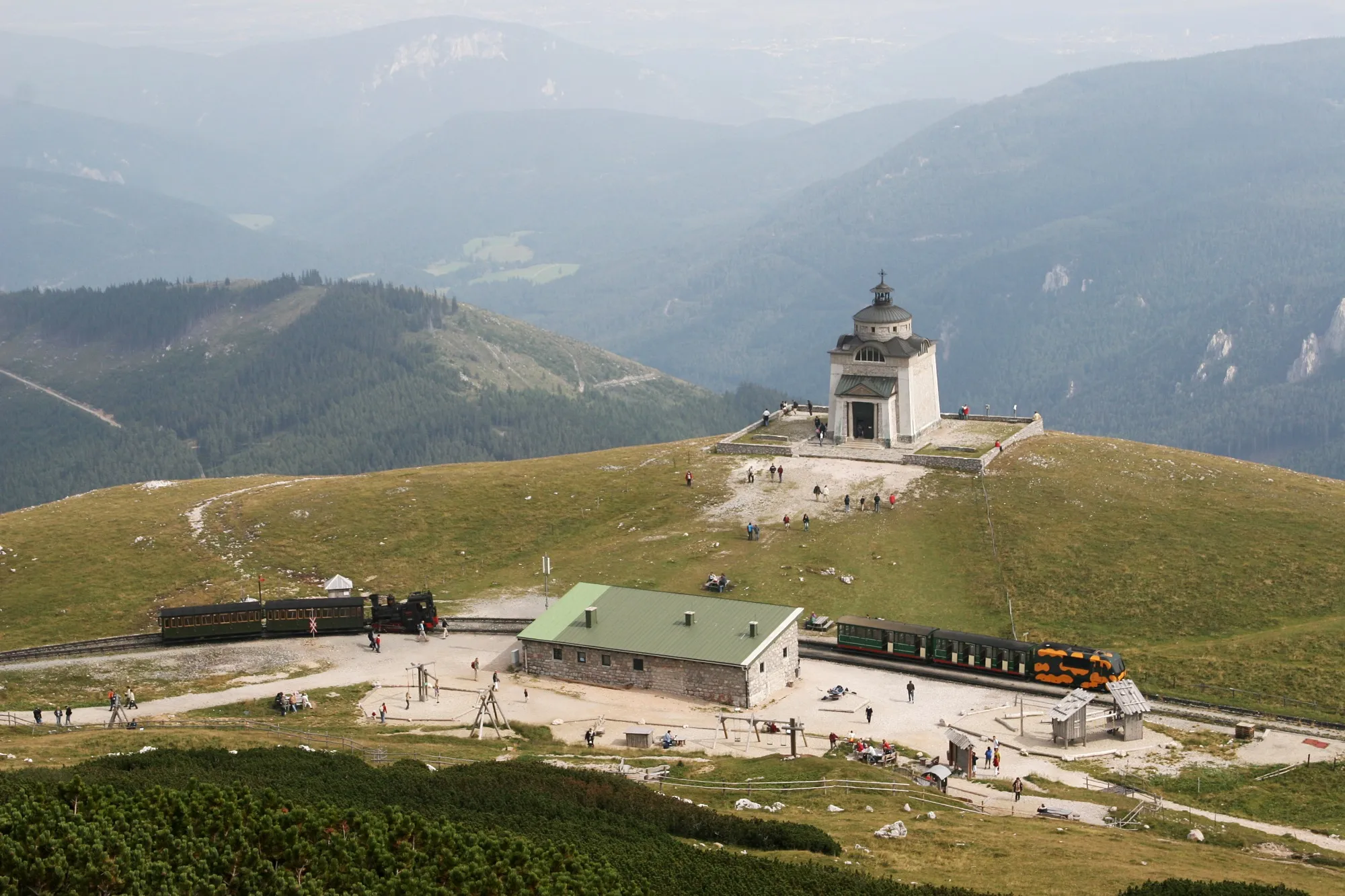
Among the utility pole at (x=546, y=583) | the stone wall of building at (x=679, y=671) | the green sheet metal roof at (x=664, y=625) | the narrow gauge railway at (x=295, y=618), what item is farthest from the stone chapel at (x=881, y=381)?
the narrow gauge railway at (x=295, y=618)

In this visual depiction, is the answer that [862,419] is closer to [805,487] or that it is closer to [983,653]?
[805,487]

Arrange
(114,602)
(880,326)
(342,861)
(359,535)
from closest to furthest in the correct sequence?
1. (342,861)
2. (114,602)
3. (359,535)
4. (880,326)

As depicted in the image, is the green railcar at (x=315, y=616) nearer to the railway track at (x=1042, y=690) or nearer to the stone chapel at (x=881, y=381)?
the railway track at (x=1042, y=690)

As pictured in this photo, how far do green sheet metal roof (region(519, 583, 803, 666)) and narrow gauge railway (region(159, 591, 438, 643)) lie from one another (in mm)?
11232

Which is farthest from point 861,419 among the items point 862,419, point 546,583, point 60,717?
point 60,717

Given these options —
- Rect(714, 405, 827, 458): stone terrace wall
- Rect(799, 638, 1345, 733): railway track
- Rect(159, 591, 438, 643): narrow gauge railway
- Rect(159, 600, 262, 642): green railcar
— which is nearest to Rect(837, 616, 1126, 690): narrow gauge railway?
Rect(799, 638, 1345, 733): railway track

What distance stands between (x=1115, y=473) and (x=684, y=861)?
3145 inches

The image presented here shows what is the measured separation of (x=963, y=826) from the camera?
2685 inches

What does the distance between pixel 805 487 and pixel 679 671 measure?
122 feet

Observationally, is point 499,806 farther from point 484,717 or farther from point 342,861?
→ point 484,717

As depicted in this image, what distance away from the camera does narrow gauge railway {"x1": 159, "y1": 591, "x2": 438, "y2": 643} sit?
104m

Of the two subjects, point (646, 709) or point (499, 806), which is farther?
point (646, 709)

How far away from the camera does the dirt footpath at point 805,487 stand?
12350cm

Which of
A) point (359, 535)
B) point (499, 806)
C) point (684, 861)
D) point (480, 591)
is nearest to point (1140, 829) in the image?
point (684, 861)
